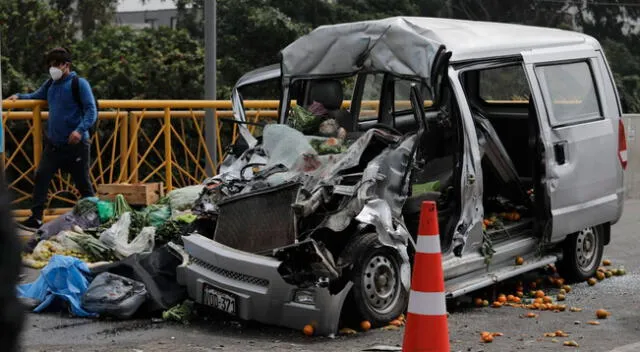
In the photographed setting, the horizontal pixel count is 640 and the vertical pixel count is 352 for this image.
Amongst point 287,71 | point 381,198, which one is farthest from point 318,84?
point 381,198

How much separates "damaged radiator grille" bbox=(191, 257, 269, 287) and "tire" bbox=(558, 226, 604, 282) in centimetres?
316

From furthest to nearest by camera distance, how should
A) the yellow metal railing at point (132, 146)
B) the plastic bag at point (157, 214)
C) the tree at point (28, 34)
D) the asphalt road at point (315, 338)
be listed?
the tree at point (28, 34), the yellow metal railing at point (132, 146), the plastic bag at point (157, 214), the asphalt road at point (315, 338)

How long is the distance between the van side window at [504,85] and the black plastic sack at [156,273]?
3094mm

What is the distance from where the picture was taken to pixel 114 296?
7.73 m

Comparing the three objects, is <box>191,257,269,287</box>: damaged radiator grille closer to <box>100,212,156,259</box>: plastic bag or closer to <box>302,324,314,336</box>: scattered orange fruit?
<box>302,324,314,336</box>: scattered orange fruit

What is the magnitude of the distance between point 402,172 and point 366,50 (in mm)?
1241

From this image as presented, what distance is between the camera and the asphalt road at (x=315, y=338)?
690 centimetres

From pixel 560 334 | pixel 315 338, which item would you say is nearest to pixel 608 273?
pixel 560 334

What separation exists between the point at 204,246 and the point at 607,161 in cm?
371

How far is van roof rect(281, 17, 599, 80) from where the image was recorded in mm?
7801

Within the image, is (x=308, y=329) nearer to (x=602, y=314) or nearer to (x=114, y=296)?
(x=114, y=296)

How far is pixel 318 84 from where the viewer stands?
884 centimetres

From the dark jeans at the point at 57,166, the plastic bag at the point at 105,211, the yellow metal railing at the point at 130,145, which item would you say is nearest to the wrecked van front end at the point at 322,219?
the plastic bag at the point at 105,211

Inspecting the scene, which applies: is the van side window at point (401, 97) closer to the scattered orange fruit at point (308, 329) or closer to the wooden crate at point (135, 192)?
the scattered orange fruit at point (308, 329)
